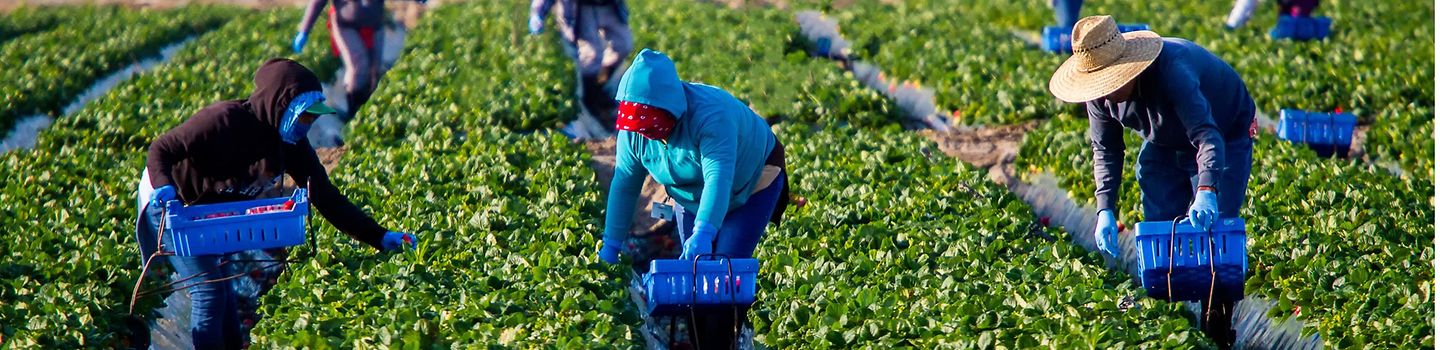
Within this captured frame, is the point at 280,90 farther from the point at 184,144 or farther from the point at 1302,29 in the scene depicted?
the point at 1302,29

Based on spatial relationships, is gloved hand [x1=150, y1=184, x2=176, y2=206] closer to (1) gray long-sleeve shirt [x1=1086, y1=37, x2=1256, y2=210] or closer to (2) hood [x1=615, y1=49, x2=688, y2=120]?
(2) hood [x1=615, y1=49, x2=688, y2=120]

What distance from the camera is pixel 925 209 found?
7.17 m

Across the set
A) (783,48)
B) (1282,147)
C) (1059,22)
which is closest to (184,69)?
(783,48)

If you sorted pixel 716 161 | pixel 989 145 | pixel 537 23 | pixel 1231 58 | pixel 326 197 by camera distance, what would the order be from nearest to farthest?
pixel 716 161 → pixel 326 197 → pixel 989 145 → pixel 537 23 → pixel 1231 58

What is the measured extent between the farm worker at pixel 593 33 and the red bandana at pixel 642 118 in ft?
20.0

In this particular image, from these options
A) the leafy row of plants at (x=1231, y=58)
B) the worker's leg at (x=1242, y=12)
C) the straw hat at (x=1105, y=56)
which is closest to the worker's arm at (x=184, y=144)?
the straw hat at (x=1105, y=56)

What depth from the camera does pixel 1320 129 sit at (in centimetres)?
886

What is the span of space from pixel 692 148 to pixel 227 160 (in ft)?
5.83

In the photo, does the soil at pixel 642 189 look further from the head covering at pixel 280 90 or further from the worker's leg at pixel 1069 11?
the worker's leg at pixel 1069 11

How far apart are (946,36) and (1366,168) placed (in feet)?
18.0

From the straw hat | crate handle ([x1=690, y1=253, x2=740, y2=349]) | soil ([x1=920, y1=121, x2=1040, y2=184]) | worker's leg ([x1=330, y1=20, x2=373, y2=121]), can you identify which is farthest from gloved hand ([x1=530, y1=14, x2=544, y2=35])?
the straw hat

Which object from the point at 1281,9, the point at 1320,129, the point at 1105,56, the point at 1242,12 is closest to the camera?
the point at 1105,56

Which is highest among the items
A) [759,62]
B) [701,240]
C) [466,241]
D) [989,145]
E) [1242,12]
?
[701,240]

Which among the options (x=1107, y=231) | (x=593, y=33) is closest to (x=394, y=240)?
(x=1107, y=231)
